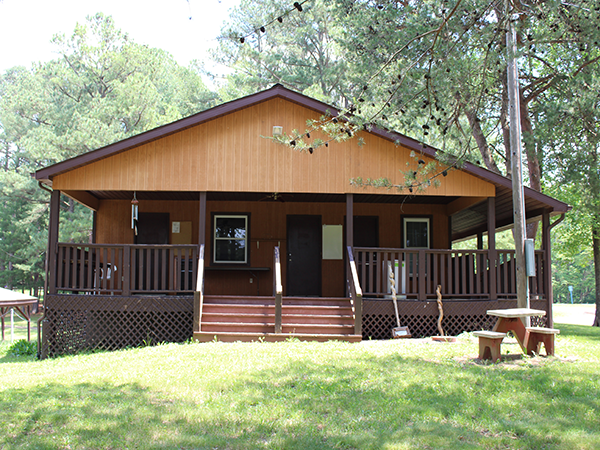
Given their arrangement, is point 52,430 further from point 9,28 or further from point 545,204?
point 545,204

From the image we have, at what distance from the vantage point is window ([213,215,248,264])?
521 inches

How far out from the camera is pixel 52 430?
16.1ft

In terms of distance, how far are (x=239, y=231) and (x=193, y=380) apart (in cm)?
711

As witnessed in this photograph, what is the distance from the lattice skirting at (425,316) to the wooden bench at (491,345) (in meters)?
3.13

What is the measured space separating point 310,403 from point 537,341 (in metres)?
3.86

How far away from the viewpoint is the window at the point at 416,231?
1360cm

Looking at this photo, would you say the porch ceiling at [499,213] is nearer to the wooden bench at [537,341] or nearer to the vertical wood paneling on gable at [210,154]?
the wooden bench at [537,341]

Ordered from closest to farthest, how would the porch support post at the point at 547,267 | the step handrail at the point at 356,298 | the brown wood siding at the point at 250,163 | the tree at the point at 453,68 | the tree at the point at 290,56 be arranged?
the tree at the point at 453,68 → the step handrail at the point at 356,298 → the brown wood siding at the point at 250,163 → the porch support post at the point at 547,267 → the tree at the point at 290,56

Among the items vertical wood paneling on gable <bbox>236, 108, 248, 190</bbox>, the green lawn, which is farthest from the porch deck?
the green lawn

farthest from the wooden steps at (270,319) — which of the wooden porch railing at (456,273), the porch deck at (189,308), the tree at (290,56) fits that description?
the tree at (290,56)

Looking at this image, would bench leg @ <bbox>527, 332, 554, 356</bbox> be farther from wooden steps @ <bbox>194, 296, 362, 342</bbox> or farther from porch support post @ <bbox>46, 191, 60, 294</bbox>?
porch support post @ <bbox>46, 191, 60, 294</bbox>

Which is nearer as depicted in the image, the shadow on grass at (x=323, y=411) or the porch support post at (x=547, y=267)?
the shadow on grass at (x=323, y=411)

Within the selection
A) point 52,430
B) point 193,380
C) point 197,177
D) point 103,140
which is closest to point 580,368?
point 193,380

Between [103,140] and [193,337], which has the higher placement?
[103,140]
